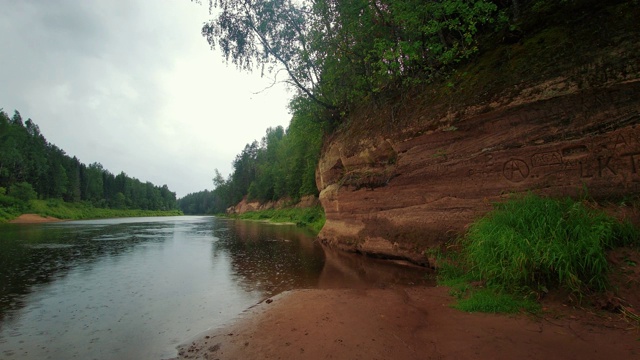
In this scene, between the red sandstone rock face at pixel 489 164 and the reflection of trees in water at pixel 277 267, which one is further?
the reflection of trees in water at pixel 277 267

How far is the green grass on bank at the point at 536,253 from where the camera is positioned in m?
4.63

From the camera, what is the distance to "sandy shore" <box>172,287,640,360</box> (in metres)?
3.48

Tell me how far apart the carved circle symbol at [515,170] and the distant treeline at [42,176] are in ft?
230

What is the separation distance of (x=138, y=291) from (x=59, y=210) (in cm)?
7608

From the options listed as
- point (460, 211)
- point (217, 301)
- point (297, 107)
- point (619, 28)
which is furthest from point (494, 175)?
point (297, 107)

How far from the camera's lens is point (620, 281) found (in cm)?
439

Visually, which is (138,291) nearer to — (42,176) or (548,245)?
(548,245)

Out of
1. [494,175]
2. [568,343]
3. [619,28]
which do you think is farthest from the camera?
[494,175]

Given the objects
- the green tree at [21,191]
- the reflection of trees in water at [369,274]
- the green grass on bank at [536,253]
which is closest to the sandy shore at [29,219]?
the green tree at [21,191]

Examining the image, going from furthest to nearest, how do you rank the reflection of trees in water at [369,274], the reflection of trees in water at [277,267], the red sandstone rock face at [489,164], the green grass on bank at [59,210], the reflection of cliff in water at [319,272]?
the green grass on bank at [59,210], the reflection of trees in water at [277,267], the reflection of cliff in water at [319,272], the reflection of trees in water at [369,274], the red sandstone rock face at [489,164]

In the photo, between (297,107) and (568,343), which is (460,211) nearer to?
(568,343)

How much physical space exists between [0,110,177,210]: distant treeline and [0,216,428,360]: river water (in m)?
57.4

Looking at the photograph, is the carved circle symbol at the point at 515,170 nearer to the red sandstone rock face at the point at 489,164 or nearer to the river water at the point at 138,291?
the red sandstone rock face at the point at 489,164

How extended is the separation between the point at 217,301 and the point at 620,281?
7.59 meters
